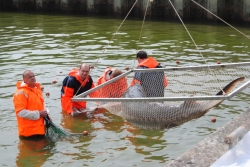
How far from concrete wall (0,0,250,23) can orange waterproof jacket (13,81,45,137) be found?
15.4 meters

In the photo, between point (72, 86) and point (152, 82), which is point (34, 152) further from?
point (152, 82)

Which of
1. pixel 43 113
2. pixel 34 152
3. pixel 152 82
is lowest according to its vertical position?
pixel 34 152

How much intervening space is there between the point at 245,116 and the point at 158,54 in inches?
380

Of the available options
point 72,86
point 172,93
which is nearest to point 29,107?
point 72,86

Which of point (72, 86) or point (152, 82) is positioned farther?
point (72, 86)

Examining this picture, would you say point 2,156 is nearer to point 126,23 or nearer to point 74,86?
point 74,86

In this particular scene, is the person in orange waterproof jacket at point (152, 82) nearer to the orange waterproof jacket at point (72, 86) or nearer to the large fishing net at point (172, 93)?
the large fishing net at point (172, 93)

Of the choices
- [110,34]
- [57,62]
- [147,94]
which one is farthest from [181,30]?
[147,94]

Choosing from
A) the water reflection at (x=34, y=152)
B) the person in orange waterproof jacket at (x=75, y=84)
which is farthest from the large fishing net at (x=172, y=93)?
the water reflection at (x=34, y=152)

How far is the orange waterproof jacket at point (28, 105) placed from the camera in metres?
9.38

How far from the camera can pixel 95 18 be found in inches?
1097

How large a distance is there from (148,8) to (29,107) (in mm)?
18389

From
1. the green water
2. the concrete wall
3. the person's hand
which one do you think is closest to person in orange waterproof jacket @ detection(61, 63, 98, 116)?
the green water

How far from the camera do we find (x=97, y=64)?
1648 centimetres
